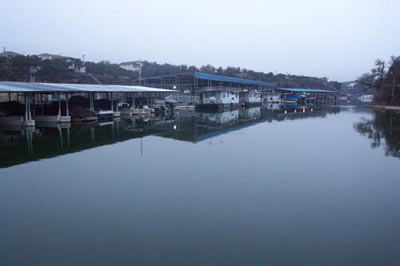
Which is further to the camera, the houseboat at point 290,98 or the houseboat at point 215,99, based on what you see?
the houseboat at point 290,98

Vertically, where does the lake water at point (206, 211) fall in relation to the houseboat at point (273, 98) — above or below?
below

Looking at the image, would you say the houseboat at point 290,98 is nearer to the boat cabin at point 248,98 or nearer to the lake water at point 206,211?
the boat cabin at point 248,98

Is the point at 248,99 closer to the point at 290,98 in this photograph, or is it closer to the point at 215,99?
the point at 215,99

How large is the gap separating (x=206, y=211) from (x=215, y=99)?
32.8 metres

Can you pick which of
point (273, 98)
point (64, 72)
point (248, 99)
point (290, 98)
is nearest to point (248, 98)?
point (248, 99)

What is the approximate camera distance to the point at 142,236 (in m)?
5.00

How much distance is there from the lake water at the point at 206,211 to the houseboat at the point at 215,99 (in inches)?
989

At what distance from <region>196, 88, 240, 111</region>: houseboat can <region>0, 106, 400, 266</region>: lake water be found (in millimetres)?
25131

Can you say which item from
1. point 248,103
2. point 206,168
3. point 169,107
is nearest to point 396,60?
point 248,103

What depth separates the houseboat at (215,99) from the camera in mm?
36406

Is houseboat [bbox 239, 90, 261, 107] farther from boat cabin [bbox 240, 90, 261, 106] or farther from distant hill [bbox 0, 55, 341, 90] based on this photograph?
distant hill [bbox 0, 55, 341, 90]

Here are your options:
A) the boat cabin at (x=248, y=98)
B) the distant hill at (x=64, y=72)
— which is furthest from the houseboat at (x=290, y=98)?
the distant hill at (x=64, y=72)

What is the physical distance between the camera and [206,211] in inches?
237

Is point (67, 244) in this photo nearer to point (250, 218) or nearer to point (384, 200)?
point (250, 218)
